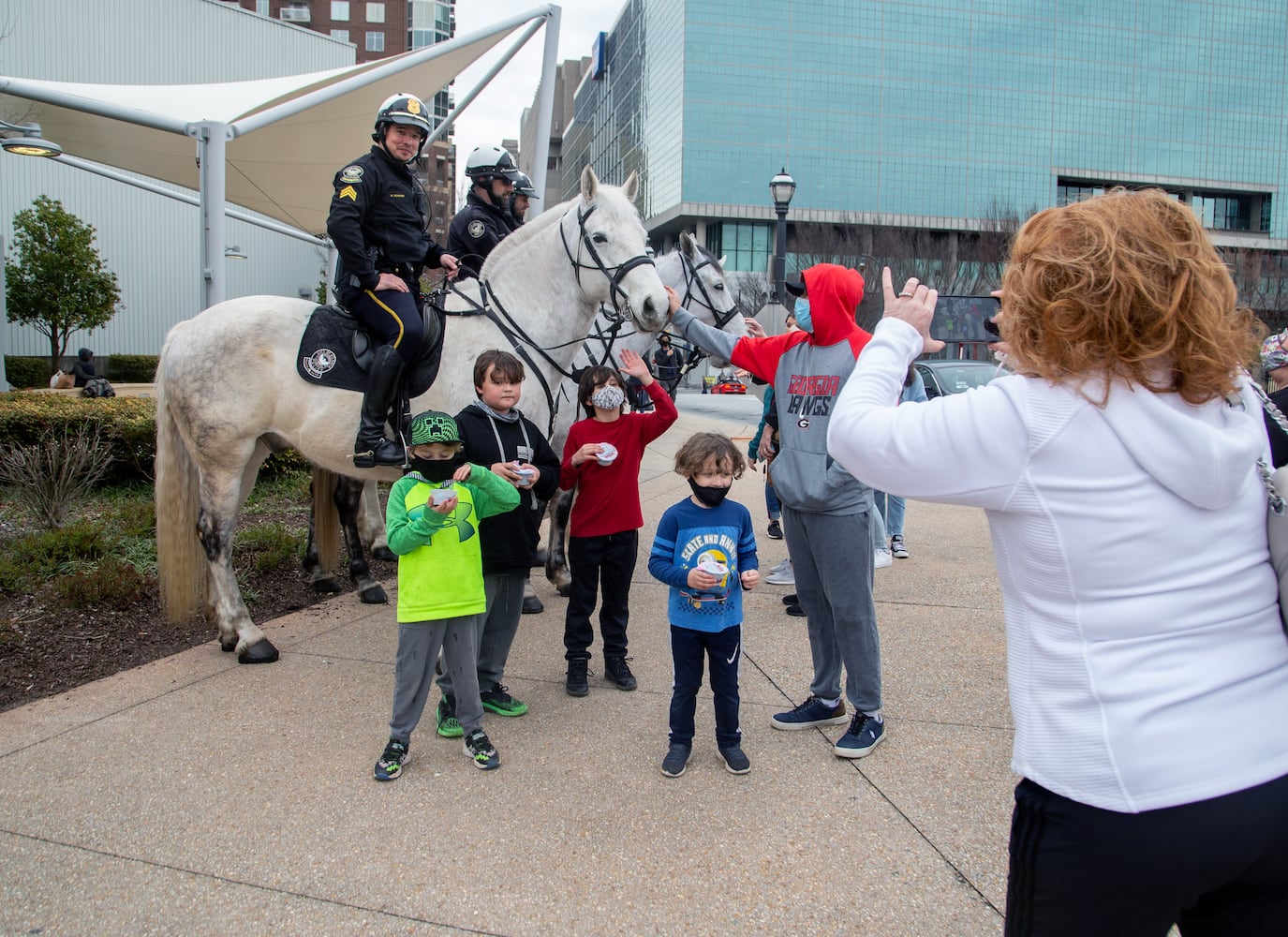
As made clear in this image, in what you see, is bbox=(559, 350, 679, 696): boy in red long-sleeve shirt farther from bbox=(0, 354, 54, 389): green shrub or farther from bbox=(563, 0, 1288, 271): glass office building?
bbox=(563, 0, 1288, 271): glass office building

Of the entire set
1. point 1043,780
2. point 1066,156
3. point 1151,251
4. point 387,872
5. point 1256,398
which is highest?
point 1066,156

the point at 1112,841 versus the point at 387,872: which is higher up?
the point at 1112,841

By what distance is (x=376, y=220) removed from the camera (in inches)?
191

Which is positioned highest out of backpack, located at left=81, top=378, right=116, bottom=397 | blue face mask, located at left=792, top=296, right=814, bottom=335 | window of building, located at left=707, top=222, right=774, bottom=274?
window of building, located at left=707, top=222, right=774, bottom=274

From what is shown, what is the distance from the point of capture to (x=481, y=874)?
2.85 metres

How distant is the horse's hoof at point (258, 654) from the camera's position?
4.83 metres

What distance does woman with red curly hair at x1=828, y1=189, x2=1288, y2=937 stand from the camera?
51.4 inches

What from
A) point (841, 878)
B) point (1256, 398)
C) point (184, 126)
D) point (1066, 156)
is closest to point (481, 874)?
point (841, 878)

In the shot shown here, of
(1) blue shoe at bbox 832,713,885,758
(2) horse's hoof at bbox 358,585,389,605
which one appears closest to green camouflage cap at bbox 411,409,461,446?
(1) blue shoe at bbox 832,713,885,758

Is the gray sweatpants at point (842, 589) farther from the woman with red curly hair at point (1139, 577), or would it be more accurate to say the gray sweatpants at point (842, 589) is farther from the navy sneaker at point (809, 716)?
the woman with red curly hair at point (1139, 577)

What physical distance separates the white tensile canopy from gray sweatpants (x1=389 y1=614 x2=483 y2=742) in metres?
5.57

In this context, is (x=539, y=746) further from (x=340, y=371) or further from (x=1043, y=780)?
(x=1043, y=780)

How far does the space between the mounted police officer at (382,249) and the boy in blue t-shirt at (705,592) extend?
1.94 meters

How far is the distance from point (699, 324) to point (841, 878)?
8.32ft
